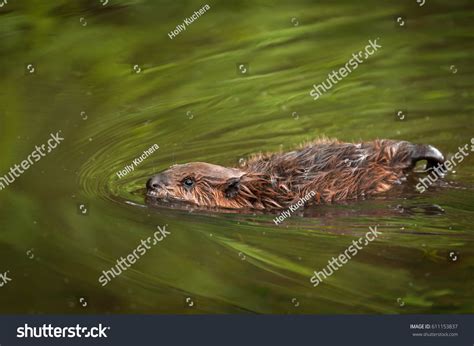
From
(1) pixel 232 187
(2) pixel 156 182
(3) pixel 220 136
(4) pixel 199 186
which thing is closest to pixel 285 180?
(1) pixel 232 187

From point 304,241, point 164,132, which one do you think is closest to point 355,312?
point 304,241

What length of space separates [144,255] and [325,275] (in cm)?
157

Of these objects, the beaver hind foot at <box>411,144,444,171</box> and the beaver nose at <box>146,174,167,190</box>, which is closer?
the beaver nose at <box>146,174,167,190</box>

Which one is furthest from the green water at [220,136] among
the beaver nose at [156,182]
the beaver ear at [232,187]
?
the beaver ear at [232,187]

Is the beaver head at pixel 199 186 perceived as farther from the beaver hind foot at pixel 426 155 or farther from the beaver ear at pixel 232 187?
the beaver hind foot at pixel 426 155

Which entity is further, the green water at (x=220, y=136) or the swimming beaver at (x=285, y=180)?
the swimming beaver at (x=285, y=180)

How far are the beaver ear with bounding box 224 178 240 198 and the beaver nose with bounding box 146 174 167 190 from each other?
23.3 inches

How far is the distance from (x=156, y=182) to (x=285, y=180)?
47.9 inches

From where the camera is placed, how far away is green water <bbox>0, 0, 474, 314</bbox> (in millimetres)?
7785

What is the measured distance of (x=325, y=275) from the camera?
791 centimetres

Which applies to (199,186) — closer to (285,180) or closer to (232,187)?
(232,187)

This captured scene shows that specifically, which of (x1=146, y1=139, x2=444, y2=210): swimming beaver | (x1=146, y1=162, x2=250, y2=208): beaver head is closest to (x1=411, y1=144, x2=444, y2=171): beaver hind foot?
(x1=146, y1=139, x2=444, y2=210): swimming beaver

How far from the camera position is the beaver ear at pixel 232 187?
9031 mm

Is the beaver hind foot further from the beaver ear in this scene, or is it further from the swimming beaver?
the beaver ear
